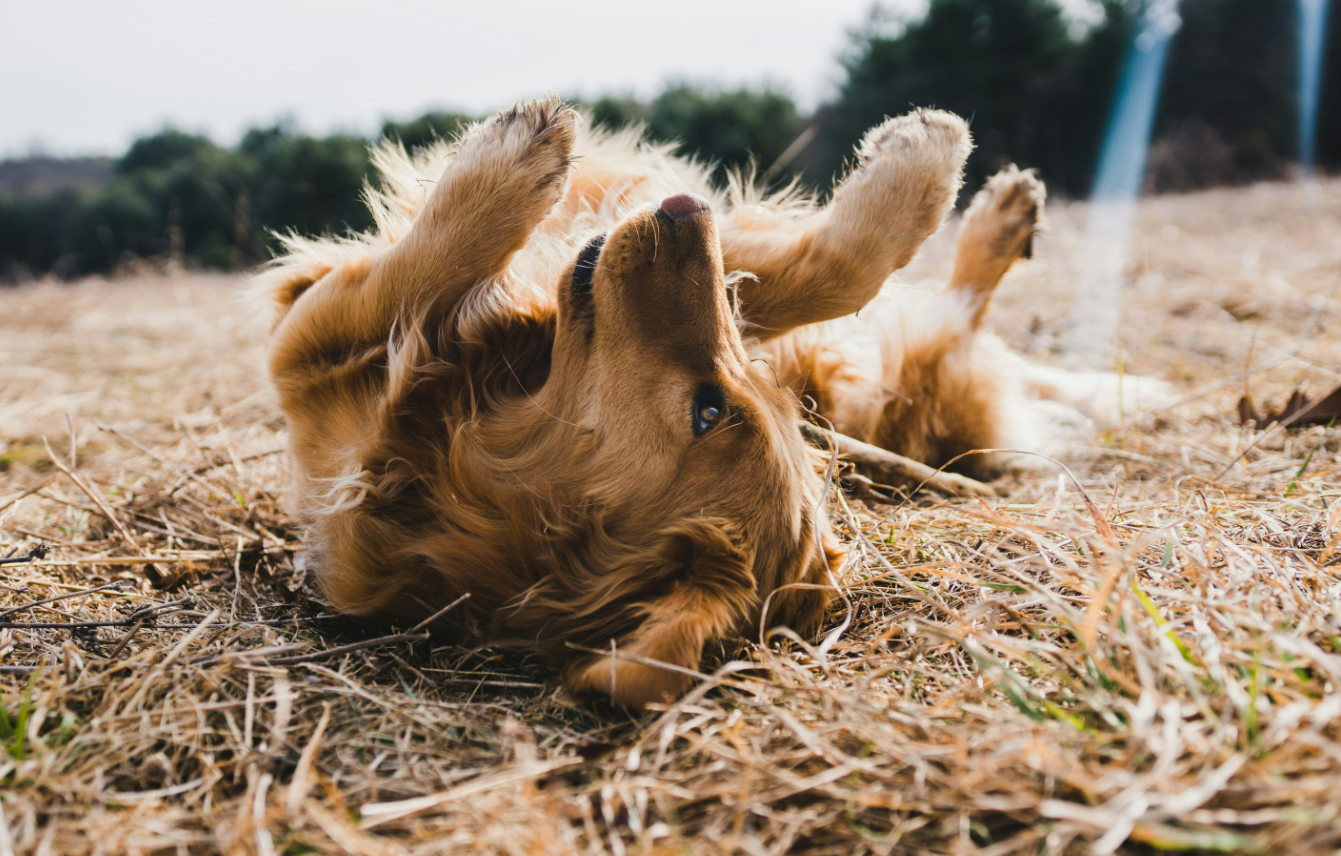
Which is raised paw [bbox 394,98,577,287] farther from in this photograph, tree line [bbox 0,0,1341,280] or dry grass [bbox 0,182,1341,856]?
tree line [bbox 0,0,1341,280]

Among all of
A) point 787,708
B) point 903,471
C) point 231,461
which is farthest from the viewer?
point 231,461

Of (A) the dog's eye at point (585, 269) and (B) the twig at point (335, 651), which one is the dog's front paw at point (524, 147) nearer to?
(A) the dog's eye at point (585, 269)

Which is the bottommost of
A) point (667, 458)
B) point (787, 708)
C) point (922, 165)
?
point (787, 708)

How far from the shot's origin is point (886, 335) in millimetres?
3000

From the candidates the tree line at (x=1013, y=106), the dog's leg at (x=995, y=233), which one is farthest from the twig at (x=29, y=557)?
the tree line at (x=1013, y=106)

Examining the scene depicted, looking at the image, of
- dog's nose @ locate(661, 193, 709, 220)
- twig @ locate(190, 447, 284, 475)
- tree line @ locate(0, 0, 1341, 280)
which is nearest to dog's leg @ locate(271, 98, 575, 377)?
dog's nose @ locate(661, 193, 709, 220)

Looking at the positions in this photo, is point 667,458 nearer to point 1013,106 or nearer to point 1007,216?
point 1007,216

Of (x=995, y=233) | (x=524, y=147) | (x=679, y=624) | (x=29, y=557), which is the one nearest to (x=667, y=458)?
(x=679, y=624)

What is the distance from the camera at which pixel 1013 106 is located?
71.1 ft

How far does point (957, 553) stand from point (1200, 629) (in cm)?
68

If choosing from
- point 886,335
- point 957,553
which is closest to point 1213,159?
point 886,335

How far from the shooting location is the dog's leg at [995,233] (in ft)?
9.55

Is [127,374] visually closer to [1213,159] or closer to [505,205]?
[505,205]

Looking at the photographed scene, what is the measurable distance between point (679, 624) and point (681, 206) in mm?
963
